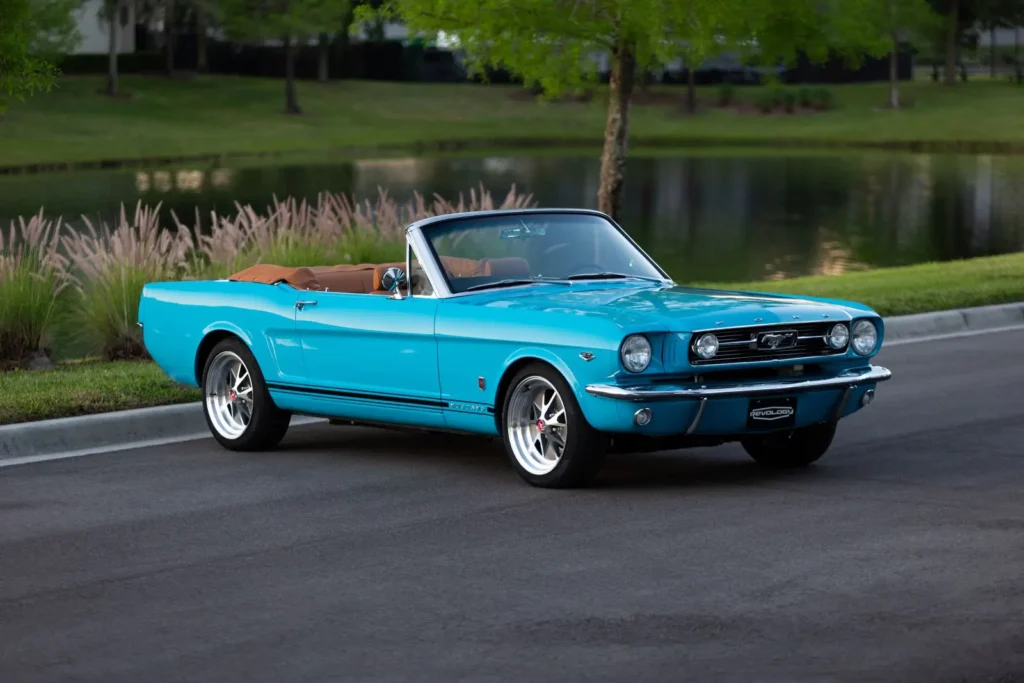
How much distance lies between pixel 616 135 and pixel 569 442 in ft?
43.6

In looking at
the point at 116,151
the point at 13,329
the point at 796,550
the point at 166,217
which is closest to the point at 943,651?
the point at 796,550

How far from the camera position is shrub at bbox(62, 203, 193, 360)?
1631 centimetres

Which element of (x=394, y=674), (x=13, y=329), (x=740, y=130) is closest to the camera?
(x=394, y=674)

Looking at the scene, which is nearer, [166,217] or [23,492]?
[23,492]

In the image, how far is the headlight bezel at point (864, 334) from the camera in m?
9.82

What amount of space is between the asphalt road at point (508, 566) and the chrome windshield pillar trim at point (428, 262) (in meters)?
0.99

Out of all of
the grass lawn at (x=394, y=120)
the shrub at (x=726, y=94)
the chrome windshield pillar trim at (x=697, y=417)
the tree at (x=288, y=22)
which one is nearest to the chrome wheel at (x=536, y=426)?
the chrome windshield pillar trim at (x=697, y=417)

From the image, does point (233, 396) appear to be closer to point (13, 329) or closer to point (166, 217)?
point (13, 329)

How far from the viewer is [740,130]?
274ft

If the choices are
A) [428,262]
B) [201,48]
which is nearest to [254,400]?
[428,262]

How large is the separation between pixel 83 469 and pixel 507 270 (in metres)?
2.63

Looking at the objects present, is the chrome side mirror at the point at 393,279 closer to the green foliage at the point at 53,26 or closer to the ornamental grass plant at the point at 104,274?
the ornamental grass plant at the point at 104,274

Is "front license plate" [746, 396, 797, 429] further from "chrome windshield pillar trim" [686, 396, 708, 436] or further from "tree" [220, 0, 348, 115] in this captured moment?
"tree" [220, 0, 348, 115]

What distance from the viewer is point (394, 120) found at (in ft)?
283
